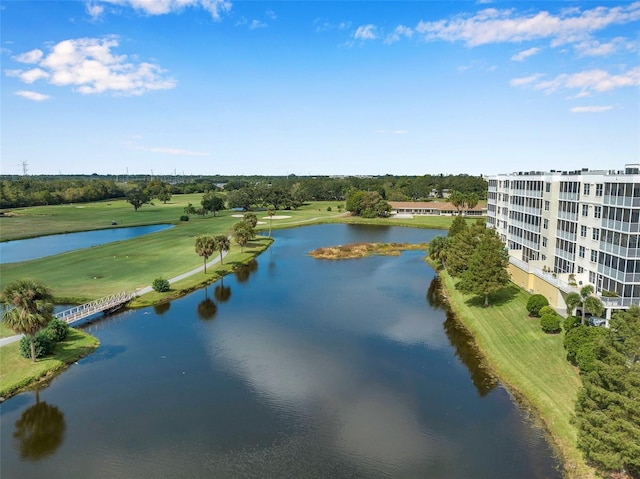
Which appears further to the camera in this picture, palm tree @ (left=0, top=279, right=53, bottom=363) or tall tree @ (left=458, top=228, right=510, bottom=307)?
tall tree @ (left=458, top=228, right=510, bottom=307)

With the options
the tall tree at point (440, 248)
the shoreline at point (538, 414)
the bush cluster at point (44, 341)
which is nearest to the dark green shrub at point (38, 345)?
the bush cluster at point (44, 341)

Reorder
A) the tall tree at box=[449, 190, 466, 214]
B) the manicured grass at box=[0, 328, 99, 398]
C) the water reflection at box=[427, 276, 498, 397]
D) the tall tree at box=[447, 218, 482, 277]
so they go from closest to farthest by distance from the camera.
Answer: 1. the manicured grass at box=[0, 328, 99, 398]
2. the water reflection at box=[427, 276, 498, 397]
3. the tall tree at box=[447, 218, 482, 277]
4. the tall tree at box=[449, 190, 466, 214]

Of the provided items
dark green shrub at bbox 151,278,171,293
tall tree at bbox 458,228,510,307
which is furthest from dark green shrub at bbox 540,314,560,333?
dark green shrub at bbox 151,278,171,293

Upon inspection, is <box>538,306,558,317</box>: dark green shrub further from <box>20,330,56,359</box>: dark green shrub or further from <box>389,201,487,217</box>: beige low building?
<box>389,201,487,217</box>: beige low building

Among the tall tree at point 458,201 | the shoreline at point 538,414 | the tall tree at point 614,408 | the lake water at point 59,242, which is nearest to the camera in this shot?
the tall tree at point 614,408

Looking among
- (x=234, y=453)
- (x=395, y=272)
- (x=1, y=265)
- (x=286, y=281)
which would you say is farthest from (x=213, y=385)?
(x=1, y=265)

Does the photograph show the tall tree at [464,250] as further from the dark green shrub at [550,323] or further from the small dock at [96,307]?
the small dock at [96,307]
